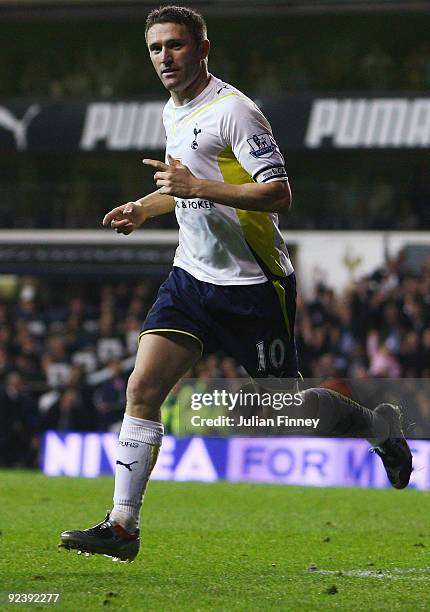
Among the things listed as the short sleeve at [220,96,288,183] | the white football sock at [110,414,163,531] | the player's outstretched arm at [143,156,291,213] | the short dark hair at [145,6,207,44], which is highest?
the short dark hair at [145,6,207,44]

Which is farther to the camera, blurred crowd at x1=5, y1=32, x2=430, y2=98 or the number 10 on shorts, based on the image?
blurred crowd at x1=5, y1=32, x2=430, y2=98

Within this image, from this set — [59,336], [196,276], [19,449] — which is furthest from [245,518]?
[59,336]

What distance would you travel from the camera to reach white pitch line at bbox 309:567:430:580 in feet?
20.2

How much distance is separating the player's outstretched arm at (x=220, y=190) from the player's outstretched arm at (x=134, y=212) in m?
0.46

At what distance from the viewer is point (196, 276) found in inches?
239

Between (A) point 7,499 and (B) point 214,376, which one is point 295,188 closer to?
(B) point 214,376

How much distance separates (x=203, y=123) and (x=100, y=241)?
60.4 feet

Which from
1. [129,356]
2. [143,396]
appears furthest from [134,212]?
[129,356]

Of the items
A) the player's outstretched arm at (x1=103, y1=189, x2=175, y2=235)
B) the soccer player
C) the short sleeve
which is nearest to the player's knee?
the soccer player

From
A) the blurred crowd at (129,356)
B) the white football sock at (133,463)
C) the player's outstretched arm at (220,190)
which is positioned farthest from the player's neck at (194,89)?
the blurred crowd at (129,356)

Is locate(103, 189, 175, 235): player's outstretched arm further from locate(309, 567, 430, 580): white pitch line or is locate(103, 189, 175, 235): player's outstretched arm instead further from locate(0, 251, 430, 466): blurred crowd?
locate(0, 251, 430, 466): blurred crowd

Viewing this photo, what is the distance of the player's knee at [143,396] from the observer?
231 inches

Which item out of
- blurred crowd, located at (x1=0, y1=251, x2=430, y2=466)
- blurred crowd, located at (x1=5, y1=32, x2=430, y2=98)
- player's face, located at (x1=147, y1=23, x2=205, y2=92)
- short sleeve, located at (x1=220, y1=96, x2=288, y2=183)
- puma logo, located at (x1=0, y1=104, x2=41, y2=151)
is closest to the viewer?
short sleeve, located at (x1=220, y1=96, x2=288, y2=183)

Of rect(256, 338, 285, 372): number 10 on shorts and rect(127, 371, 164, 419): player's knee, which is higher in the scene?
rect(256, 338, 285, 372): number 10 on shorts
